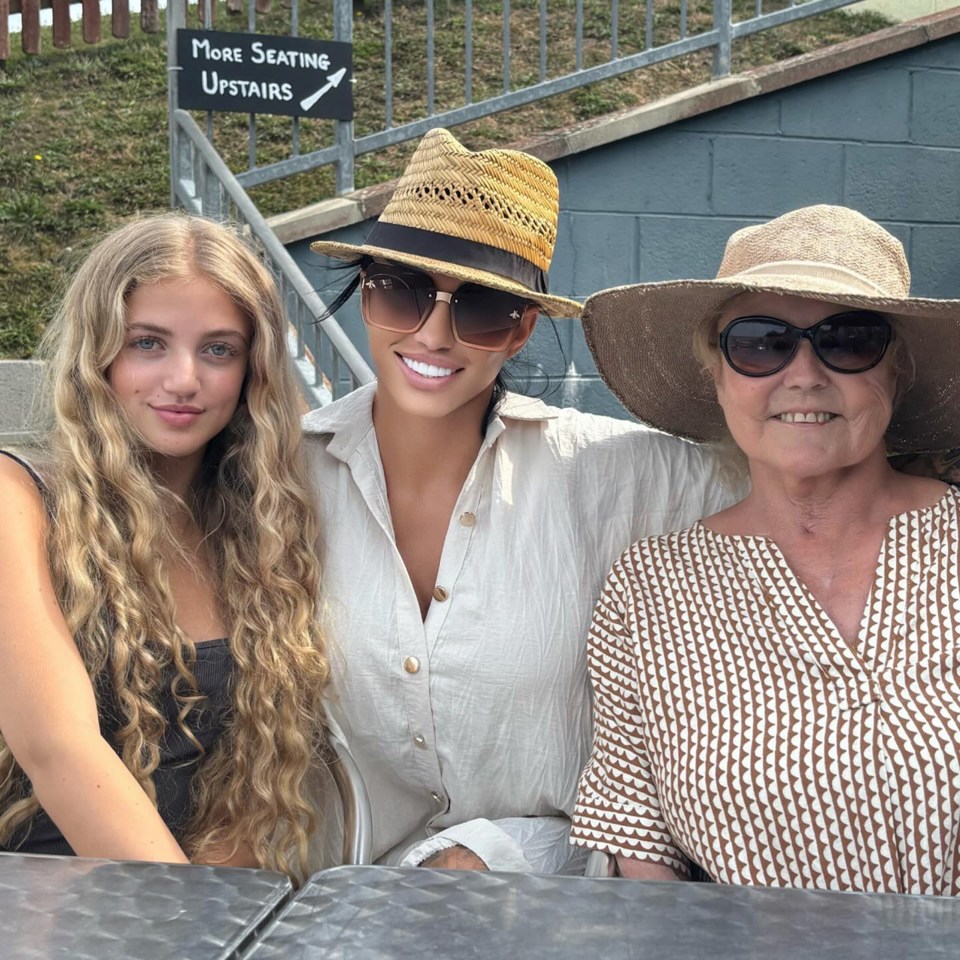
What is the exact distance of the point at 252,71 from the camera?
5.03 m

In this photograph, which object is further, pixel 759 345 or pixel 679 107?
pixel 679 107

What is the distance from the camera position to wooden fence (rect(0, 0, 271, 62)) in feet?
25.5

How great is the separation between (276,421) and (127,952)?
1612mm

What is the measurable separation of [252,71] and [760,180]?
8.19 ft

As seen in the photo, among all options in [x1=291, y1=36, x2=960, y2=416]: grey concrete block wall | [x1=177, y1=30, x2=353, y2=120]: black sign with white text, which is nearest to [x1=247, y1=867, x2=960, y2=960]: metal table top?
[x1=177, y1=30, x2=353, y2=120]: black sign with white text

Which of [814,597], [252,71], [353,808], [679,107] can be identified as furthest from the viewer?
[679,107]

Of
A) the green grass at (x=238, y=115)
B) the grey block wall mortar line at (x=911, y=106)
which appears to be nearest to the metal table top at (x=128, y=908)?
the green grass at (x=238, y=115)

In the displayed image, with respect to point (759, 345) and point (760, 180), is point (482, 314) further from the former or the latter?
point (760, 180)

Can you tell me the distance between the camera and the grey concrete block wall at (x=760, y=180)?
580 cm

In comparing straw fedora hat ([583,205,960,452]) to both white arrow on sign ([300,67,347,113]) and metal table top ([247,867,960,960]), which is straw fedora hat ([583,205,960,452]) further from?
white arrow on sign ([300,67,347,113])

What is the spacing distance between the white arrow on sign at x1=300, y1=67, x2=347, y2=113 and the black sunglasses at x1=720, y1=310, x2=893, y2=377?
3.58 metres

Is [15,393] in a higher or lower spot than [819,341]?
lower

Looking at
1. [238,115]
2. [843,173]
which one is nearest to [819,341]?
[843,173]

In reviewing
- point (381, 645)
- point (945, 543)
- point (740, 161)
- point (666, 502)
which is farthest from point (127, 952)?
point (740, 161)
